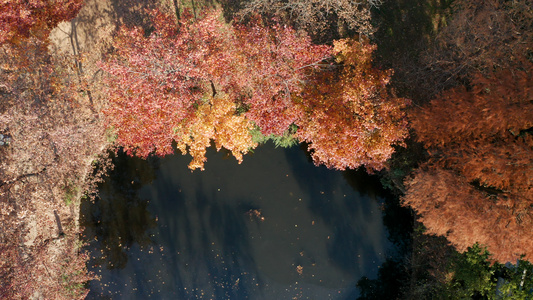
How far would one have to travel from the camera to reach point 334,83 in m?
12.9

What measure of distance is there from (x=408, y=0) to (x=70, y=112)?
Result: 51.9 ft

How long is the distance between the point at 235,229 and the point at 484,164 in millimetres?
11019

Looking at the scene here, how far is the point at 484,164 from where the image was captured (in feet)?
34.4

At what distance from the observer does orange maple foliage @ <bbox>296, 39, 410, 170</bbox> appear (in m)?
11.7

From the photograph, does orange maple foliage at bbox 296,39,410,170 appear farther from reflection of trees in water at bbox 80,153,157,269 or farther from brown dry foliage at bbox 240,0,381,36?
reflection of trees in water at bbox 80,153,157,269

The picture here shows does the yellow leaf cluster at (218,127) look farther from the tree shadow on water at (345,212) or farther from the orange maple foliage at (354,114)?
the tree shadow on water at (345,212)

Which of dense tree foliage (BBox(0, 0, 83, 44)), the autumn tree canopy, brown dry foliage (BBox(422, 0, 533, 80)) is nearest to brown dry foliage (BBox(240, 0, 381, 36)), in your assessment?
brown dry foliage (BBox(422, 0, 533, 80))

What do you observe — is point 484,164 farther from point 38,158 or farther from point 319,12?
point 38,158

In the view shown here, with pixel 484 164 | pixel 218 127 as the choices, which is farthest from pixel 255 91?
pixel 484 164

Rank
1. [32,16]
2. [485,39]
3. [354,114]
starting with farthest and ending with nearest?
[32,16]
[354,114]
[485,39]

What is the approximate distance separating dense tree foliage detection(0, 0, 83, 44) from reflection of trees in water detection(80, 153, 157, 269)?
7190mm

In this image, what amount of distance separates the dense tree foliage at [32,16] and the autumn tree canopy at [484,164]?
15279 mm

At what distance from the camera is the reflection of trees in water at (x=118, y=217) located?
1628 cm

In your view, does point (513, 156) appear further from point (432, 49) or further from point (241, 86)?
point (241, 86)
